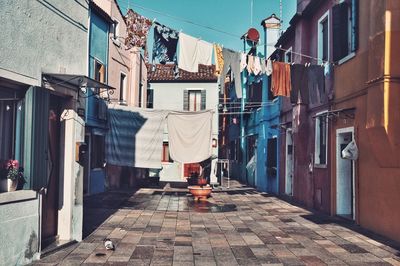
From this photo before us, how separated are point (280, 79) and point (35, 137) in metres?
7.69

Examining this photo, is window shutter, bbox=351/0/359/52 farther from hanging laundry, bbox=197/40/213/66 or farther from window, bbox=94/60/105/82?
window, bbox=94/60/105/82

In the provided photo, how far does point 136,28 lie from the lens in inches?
664

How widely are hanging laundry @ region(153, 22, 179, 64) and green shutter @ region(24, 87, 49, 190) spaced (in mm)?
7267

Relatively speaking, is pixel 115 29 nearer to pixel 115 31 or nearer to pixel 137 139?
pixel 115 31

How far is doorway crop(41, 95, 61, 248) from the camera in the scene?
7.53 metres

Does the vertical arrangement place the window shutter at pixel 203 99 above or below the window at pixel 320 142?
above

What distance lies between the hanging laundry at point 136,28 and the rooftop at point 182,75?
640cm

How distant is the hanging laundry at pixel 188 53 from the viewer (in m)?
13.0

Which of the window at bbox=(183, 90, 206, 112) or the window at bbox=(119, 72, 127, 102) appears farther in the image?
the window at bbox=(183, 90, 206, 112)

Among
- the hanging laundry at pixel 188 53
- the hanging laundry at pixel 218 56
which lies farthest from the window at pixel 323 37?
the hanging laundry at pixel 188 53

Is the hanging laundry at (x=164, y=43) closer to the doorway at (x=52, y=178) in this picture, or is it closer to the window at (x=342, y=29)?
the window at (x=342, y=29)

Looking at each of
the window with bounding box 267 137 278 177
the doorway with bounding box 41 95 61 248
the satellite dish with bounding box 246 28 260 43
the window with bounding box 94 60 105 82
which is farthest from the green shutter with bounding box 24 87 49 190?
the satellite dish with bounding box 246 28 260 43

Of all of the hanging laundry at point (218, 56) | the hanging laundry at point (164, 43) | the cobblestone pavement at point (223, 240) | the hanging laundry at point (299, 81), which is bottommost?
the cobblestone pavement at point (223, 240)

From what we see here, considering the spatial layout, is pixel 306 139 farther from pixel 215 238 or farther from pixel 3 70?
pixel 3 70
